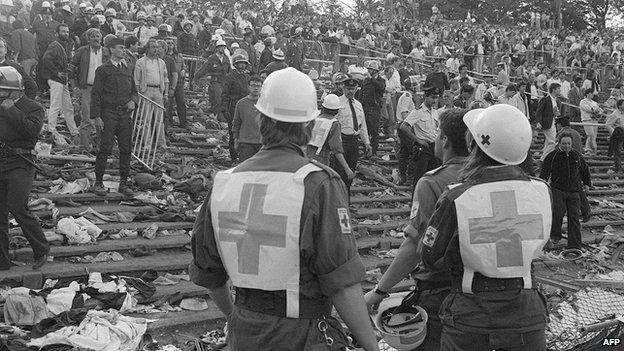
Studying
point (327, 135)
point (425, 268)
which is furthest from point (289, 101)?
point (327, 135)

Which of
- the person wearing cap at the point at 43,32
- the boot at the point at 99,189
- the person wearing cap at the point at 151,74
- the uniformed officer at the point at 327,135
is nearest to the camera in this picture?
the uniformed officer at the point at 327,135

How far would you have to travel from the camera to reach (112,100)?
31.3 feet

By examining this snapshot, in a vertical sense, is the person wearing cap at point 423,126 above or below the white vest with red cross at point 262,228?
below

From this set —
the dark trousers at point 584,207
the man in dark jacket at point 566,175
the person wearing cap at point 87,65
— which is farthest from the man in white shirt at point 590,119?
the person wearing cap at point 87,65

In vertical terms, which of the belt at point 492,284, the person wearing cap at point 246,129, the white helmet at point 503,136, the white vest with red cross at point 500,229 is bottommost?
the person wearing cap at point 246,129

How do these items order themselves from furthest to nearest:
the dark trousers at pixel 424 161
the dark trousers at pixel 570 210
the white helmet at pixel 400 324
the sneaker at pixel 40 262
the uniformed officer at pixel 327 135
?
the dark trousers at pixel 570 210
the dark trousers at pixel 424 161
the uniformed officer at pixel 327 135
the sneaker at pixel 40 262
the white helmet at pixel 400 324

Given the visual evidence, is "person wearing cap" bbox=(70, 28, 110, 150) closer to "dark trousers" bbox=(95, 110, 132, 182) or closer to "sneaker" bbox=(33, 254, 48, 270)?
"dark trousers" bbox=(95, 110, 132, 182)

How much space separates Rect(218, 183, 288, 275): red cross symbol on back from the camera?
108 inches

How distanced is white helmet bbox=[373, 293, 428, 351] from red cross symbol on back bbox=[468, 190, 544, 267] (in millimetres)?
543

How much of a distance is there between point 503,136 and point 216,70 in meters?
11.7

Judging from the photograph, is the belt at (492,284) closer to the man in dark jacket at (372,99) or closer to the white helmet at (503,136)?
the white helmet at (503,136)

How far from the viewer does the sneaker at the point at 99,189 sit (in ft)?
32.4

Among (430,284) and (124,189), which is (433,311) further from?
(124,189)

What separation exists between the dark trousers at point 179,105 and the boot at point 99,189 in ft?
13.4
